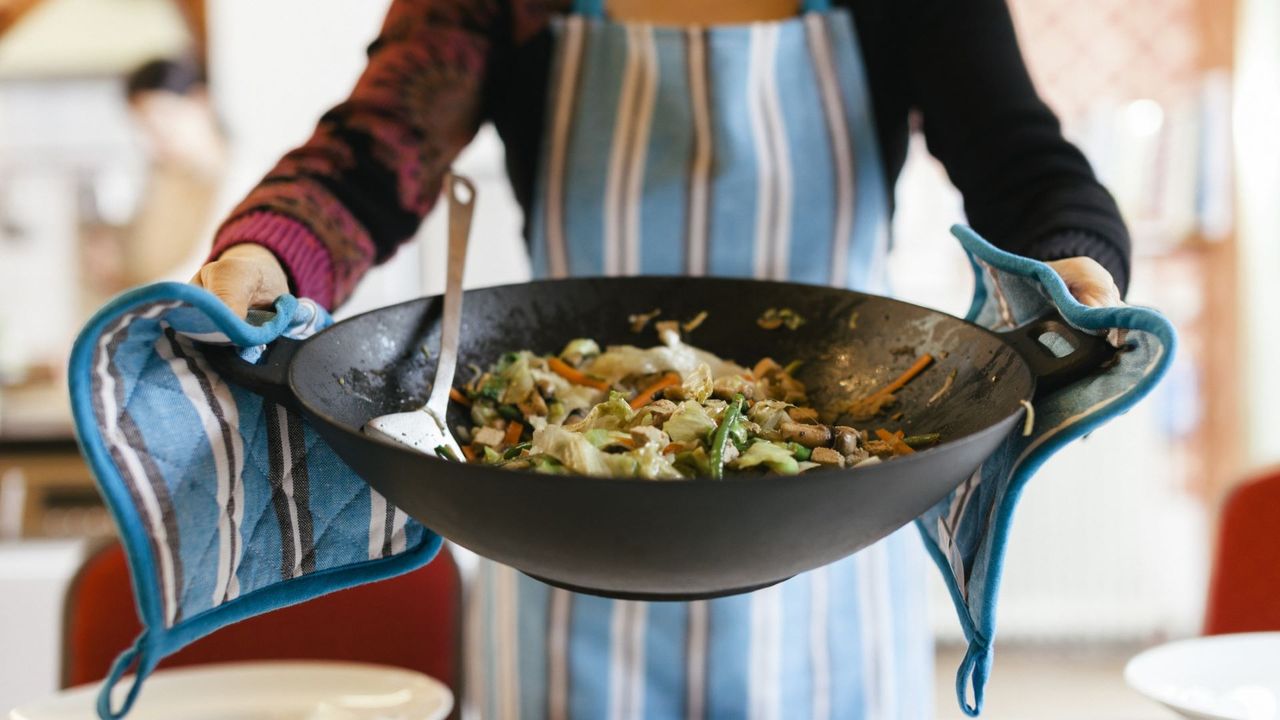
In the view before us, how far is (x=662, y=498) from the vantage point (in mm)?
435

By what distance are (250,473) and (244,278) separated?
5.4 inches

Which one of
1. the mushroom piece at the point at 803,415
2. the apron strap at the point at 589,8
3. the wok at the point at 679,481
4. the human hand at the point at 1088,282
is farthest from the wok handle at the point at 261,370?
the apron strap at the point at 589,8

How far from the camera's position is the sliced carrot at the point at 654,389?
0.72 metres

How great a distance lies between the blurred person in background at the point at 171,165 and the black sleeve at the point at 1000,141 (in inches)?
84.3

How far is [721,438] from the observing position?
0.59 meters

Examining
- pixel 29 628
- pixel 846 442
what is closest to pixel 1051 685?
pixel 846 442

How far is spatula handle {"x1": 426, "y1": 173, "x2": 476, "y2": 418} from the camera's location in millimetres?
711

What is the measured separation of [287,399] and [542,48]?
72 cm

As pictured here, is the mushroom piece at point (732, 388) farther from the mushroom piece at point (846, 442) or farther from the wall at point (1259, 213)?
the wall at point (1259, 213)

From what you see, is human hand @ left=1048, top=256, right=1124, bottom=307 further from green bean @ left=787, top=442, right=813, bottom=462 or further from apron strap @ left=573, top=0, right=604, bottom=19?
apron strap @ left=573, top=0, right=604, bottom=19

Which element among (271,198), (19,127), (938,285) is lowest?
(938,285)

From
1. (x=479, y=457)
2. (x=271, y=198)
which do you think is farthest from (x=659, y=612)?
(x=271, y=198)

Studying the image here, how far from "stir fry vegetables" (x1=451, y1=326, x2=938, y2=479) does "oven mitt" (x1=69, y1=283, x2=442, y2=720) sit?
113 mm

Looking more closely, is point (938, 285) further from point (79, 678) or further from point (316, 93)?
point (79, 678)
